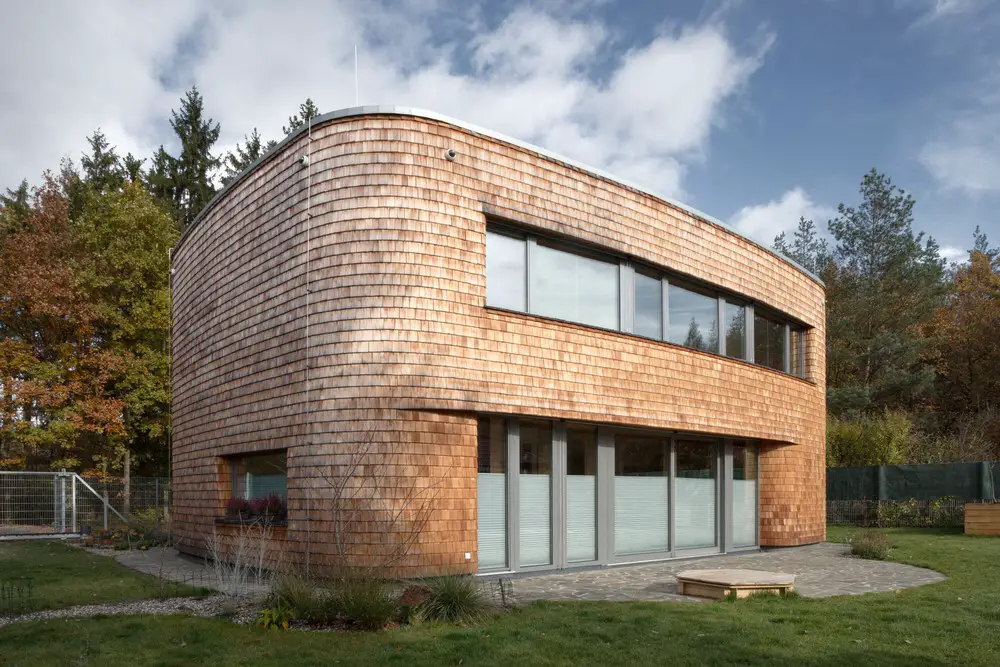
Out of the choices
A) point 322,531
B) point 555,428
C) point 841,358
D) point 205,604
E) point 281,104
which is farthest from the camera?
point 281,104

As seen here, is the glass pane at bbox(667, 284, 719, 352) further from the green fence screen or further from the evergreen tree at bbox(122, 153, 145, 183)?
the evergreen tree at bbox(122, 153, 145, 183)

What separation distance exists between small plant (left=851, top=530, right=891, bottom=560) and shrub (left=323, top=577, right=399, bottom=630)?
10.0m

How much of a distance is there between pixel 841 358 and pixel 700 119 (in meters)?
20.2

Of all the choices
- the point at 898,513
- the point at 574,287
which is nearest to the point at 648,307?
the point at 574,287

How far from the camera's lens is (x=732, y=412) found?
14.4 metres

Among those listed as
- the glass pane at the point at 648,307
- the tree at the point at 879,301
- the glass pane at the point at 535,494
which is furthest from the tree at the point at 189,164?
the tree at the point at 879,301

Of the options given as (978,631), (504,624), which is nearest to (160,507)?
(504,624)

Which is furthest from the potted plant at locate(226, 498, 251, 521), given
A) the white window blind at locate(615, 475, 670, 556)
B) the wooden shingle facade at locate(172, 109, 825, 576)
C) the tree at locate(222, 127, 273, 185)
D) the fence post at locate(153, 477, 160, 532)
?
the tree at locate(222, 127, 273, 185)

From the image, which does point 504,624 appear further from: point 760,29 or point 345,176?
point 760,29

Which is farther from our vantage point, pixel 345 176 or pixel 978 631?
pixel 345 176

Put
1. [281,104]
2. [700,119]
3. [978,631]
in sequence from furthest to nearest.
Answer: [281,104], [700,119], [978,631]

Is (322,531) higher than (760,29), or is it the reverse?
(760,29)

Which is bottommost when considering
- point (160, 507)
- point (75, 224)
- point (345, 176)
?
point (160, 507)

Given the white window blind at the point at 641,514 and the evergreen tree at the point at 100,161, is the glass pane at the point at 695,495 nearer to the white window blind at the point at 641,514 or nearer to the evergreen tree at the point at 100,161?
the white window blind at the point at 641,514
